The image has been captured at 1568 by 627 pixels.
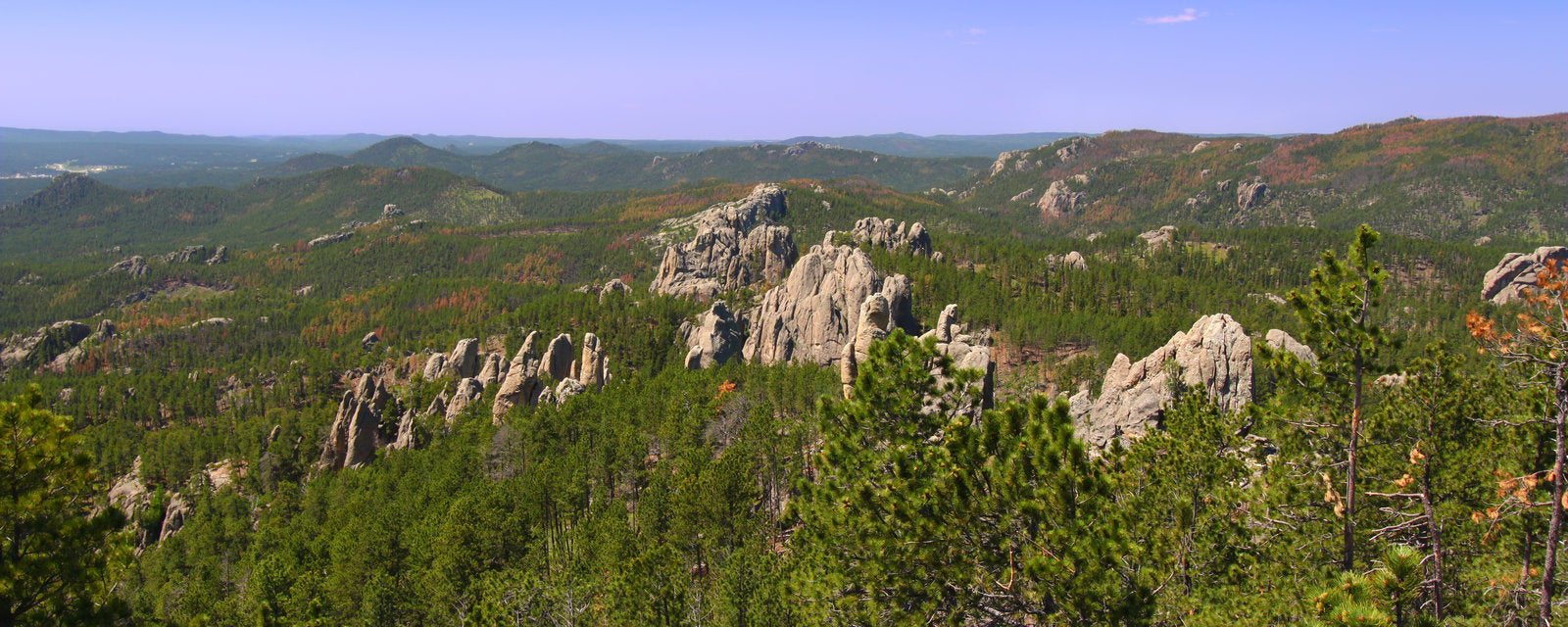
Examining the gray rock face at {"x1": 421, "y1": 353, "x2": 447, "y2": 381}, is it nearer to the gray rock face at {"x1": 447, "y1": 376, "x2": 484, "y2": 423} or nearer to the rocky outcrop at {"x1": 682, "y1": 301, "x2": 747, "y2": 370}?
the gray rock face at {"x1": 447, "y1": 376, "x2": 484, "y2": 423}

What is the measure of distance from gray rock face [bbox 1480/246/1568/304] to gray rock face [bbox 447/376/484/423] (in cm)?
19907

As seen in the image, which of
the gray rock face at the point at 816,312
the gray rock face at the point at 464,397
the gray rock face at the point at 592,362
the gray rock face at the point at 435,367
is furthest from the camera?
the gray rock face at the point at 435,367

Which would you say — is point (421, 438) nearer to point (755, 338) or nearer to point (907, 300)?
point (755, 338)

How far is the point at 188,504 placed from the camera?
280 feet

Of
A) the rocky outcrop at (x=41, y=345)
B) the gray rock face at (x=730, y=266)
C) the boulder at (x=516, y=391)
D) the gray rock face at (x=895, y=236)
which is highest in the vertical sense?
the gray rock face at (x=895, y=236)

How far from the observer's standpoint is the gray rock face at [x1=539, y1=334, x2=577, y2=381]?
359ft

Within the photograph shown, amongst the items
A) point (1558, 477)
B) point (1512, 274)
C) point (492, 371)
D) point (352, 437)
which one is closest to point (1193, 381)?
point (1558, 477)

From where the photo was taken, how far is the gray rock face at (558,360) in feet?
359

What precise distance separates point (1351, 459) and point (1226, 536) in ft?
13.6

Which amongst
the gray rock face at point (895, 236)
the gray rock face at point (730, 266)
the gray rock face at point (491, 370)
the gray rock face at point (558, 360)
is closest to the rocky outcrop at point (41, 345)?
the gray rock face at point (491, 370)

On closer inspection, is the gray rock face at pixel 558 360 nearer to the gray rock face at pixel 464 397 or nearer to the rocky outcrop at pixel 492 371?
the rocky outcrop at pixel 492 371

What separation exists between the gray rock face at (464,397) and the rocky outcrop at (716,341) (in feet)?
99.8

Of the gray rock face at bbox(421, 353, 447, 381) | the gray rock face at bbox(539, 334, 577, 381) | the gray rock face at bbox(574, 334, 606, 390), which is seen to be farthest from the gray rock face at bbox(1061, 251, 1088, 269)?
the gray rock face at bbox(421, 353, 447, 381)

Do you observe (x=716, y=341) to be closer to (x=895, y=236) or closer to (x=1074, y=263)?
(x=895, y=236)
